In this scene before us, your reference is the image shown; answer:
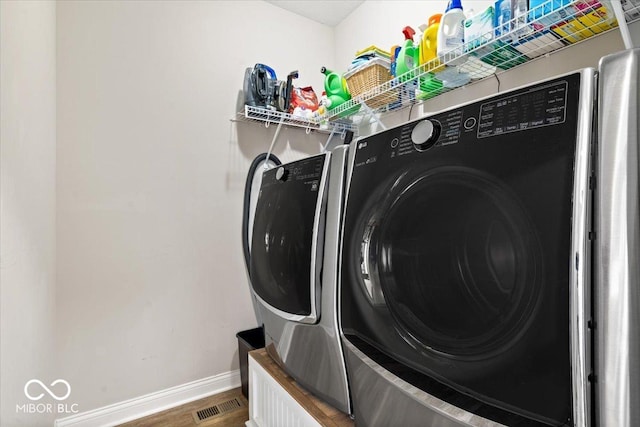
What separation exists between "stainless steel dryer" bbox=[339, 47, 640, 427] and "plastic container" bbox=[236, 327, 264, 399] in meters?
1.17

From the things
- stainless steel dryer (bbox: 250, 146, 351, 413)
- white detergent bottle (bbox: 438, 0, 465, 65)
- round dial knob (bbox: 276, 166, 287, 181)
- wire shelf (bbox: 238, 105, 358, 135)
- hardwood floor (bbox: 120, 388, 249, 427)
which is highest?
white detergent bottle (bbox: 438, 0, 465, 65)

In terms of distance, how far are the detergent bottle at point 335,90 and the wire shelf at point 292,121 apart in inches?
7.5

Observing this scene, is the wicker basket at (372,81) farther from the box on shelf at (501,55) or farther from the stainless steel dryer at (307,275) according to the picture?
the stainless steel dryer at (307,275)

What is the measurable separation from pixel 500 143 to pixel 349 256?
0.49 metres

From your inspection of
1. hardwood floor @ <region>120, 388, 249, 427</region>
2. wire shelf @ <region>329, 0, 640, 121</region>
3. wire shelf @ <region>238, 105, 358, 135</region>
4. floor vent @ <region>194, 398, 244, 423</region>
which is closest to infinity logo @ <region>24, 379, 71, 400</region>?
hardwood floor @ <region>120, 388, 249, 427</region>

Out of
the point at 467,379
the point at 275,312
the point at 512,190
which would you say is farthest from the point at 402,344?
the point at 275,312

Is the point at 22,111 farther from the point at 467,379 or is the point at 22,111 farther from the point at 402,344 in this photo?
the point at 467,379

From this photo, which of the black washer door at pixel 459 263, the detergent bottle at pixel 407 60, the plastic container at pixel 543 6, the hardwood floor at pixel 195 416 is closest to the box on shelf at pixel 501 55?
the plastic container at pixel 543 6

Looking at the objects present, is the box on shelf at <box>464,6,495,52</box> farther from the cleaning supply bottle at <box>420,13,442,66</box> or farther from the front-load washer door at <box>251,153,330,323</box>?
the front-load washer door at <box>251,153,330,323</box>

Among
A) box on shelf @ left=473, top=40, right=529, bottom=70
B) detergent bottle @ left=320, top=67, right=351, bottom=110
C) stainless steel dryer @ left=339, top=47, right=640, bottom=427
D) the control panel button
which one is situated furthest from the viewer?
detergent bottle @ left=320, top=67, right=351, bottom=110

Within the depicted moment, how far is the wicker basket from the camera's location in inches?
66.6

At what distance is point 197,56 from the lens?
1.97 m

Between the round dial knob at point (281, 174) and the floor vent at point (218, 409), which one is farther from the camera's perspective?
the floor vent at point (218, 409)

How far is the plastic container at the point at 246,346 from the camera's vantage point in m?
1.85
